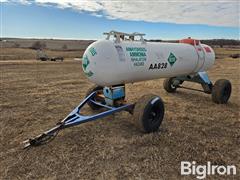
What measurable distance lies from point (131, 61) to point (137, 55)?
23cm

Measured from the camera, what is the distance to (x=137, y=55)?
475cm

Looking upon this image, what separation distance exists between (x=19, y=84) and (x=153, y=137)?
22.2 ft

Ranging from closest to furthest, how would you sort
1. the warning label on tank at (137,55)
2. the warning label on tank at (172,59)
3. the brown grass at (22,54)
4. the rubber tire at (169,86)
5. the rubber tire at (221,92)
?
the warning label on tank at (137,55) < the warning label on tank at (172,59) < the rubber tire at (221,92) < the rubber tire at (169,86) < the brown grass at (22,54)

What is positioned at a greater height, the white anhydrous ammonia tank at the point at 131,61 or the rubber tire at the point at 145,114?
the white anhydrous ammonia tank at the point at 131,61

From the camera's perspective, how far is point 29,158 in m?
3.53

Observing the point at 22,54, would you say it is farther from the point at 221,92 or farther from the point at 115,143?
the point at 115,143

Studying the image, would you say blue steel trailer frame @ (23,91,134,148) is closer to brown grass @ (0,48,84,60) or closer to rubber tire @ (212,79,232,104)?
rubber tire @ (212,79,232,104)

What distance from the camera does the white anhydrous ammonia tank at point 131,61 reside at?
4.36m

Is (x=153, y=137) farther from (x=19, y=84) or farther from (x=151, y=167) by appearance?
(x=19, y=84)

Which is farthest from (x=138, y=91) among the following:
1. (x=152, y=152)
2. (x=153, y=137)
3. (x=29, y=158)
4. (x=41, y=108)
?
(x=29, y=158)

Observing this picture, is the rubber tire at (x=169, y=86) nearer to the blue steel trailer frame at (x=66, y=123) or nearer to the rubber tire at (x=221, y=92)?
the rubber tire at (x=221, y=92)

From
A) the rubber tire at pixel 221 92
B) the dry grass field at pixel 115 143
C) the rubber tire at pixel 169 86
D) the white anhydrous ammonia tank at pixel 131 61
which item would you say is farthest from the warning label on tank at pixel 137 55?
the rubber tire at pixel 169 86

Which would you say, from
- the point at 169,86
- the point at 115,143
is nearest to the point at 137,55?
the point at 115,143

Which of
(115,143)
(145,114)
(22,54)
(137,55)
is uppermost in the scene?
(137,55)
